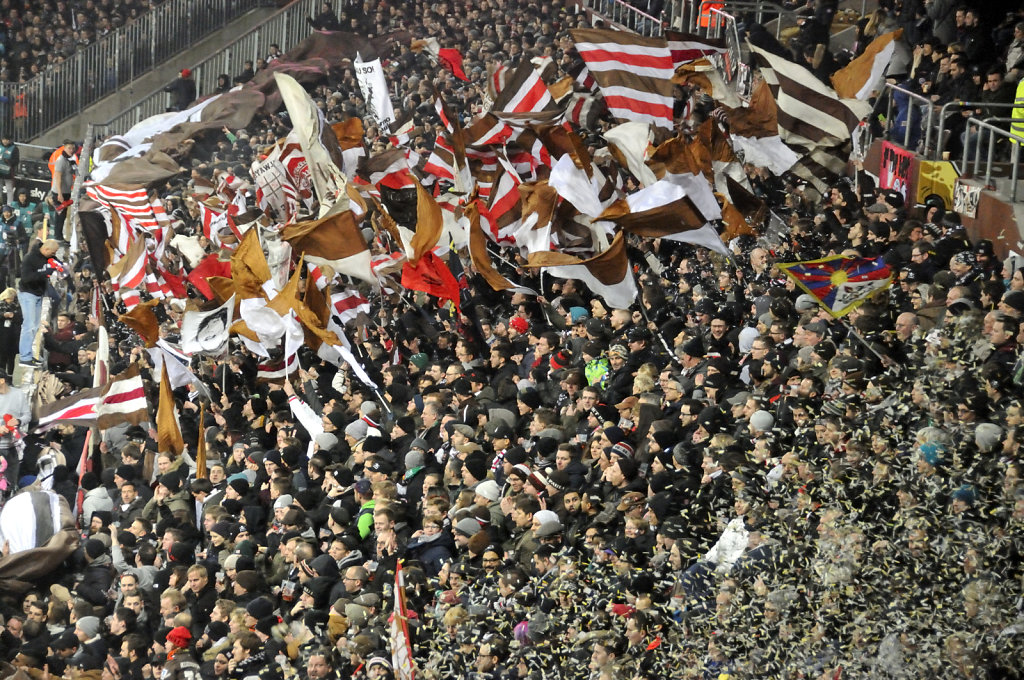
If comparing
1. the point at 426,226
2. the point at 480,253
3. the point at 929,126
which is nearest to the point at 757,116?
the point at 929,126

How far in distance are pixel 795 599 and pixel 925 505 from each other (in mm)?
841

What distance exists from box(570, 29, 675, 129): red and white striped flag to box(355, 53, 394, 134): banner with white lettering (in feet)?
23.5

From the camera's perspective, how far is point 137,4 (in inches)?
1391

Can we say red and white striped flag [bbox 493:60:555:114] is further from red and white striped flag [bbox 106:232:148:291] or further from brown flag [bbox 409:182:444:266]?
red and white striped flag [bbox 106:232:148:291]

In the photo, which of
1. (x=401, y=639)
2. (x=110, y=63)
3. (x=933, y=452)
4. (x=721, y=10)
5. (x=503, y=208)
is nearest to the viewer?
(x=933, y=452)

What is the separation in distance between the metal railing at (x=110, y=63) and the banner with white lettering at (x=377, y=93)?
1246 centimetres

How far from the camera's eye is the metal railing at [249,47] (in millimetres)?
32562

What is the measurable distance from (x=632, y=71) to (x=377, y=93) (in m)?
8.42

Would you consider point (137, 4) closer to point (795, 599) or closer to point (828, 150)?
point (828, 150)

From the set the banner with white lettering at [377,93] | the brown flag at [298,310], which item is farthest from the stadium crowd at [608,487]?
the banner with white lettering at [377,93]

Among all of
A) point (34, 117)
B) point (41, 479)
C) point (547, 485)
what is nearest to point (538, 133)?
point (547, 485)

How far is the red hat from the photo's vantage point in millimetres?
12125

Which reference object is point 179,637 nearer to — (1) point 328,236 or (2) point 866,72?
(1) point 328,236

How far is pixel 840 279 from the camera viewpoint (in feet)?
35.9
